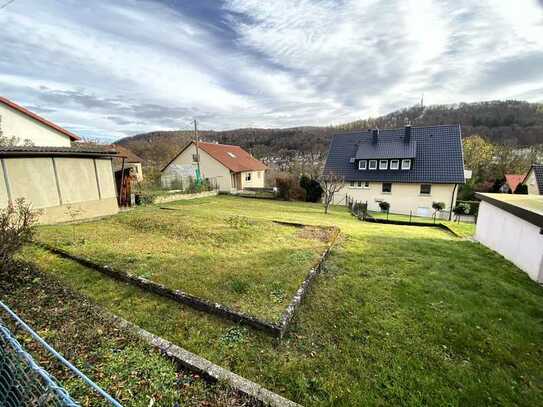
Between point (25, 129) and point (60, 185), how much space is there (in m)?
9.53

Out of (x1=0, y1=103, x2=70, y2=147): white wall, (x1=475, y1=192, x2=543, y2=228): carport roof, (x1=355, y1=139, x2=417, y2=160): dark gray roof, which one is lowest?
(x1=475, y1=192, x2=543, y2=228): carport roof

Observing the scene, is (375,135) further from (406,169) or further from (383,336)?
(383,336)

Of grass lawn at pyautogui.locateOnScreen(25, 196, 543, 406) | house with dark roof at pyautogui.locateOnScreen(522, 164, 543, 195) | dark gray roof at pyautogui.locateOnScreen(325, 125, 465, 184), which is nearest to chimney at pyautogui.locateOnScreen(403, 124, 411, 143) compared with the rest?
Result: dark gray roof at pyautogui.locateOnScreen(325, 125, 465, 184)

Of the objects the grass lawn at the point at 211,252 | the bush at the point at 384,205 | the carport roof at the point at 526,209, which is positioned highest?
the carport roof at the point at 526,209

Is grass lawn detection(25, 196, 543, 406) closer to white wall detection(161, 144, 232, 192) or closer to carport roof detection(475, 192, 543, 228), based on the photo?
carport roof detection(475, 192, 543, 228)

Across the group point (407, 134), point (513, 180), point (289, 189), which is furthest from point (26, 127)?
point (513, 180)

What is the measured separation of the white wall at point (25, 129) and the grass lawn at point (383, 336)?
13700 mm

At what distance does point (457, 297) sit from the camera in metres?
4.54

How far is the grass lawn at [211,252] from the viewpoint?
14.1 feet

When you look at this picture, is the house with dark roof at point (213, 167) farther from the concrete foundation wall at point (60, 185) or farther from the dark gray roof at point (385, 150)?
the dark gray roof at point (385, 150)

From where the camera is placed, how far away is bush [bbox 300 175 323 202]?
23241 millimetres

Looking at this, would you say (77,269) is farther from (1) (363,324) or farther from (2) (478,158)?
(2) (478,158)

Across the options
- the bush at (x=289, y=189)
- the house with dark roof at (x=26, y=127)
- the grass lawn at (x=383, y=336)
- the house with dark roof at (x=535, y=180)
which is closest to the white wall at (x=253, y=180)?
the bush at (x=289, y=189)

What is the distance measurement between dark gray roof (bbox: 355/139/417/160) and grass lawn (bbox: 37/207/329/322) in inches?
694
